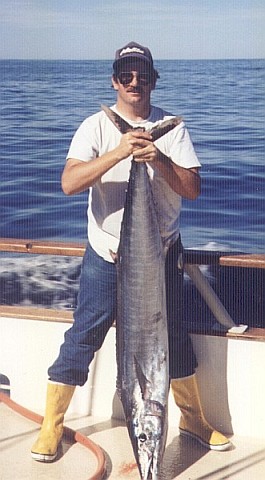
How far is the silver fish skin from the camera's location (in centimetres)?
216

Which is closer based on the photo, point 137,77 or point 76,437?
point 137,77

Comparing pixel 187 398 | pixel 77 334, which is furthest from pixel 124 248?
pixel 187 398

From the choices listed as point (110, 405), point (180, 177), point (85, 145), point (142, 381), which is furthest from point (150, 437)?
point (85, 145)

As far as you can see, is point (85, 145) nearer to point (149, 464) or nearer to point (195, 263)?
point (195, 263)

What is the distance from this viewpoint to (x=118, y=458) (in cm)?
244

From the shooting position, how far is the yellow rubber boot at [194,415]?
249 cm

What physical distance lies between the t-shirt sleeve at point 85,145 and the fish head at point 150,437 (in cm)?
68

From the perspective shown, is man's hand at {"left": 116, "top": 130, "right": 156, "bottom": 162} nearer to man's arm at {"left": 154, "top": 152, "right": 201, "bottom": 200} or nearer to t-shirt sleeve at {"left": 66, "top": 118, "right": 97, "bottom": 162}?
man's arm at {"left": 154, "top": 152, "right": 201, "bottom": 200}

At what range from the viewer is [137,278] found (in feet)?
7.23

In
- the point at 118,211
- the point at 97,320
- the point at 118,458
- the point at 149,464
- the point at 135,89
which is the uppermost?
the point at 135,89

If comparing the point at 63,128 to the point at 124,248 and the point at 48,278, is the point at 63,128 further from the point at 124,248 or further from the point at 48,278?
the point at 124,248

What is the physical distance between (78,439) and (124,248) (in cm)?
72

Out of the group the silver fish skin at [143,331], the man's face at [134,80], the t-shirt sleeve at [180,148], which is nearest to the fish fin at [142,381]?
the silver fish skin at [143,331]

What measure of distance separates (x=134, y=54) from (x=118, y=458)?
1.19 m
